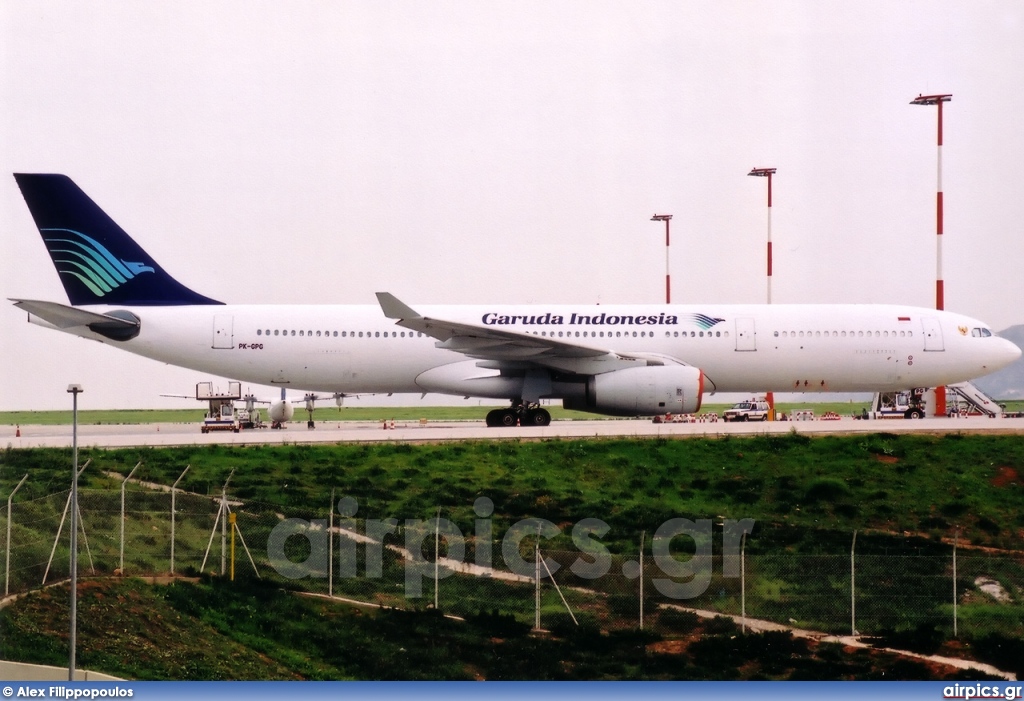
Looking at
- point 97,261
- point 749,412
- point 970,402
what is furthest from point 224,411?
point 970,402

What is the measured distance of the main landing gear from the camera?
2933 centimetres

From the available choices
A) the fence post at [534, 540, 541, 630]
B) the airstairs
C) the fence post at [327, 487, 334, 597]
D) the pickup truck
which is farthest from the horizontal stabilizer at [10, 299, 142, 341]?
the airstairs

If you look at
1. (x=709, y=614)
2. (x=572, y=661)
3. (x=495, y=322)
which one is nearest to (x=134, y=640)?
(x=572, y=661)

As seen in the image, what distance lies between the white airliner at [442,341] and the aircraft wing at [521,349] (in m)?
0.44

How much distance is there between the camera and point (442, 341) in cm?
2889

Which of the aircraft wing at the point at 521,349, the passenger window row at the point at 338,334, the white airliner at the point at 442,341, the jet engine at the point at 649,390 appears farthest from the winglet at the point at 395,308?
the jet engine at the point at 649,390

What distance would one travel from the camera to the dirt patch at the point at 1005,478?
2392 centimetres

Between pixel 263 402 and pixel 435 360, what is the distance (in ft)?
70.7

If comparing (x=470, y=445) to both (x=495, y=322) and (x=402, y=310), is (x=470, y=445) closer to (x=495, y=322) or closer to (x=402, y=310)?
(x=402, y=310)

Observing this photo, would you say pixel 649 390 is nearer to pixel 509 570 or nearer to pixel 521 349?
pixel 521 349

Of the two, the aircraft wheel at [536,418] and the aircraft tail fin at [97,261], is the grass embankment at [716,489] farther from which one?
the aircraft tail fin at [97,261]

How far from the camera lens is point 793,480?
23.5 metres

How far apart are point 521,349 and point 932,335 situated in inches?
435

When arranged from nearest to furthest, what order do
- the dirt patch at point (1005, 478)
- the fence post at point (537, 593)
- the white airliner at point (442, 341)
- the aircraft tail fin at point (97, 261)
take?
the fence post at point (537, 593), the dirt patch at point (1005, 478), the white airliner at point (442, 341), the aircraft tail fin at point (97, 261)
